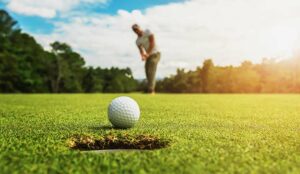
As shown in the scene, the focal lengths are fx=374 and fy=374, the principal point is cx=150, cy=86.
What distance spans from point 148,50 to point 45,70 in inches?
1440

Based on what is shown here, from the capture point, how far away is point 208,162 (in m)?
2.44

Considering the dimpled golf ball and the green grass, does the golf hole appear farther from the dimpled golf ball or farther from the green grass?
the dimpled golf ball

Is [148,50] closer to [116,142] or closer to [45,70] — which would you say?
[116,142]

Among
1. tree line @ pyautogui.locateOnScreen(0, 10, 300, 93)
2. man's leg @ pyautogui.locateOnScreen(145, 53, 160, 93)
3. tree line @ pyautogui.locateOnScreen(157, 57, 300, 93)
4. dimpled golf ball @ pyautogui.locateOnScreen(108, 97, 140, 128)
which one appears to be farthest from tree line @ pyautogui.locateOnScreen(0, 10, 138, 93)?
dimpled golf ball @ pyautogui.locateOnScreen(108, 97, 140, 128)

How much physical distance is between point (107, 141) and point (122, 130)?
40cm

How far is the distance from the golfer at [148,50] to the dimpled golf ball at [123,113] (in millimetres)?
9006

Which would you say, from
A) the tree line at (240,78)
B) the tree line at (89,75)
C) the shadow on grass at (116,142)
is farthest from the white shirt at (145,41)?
the tree line at (240,78)

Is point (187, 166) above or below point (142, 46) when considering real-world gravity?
below

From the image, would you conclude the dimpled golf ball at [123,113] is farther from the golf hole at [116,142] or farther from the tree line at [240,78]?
the tree line at [240,78]

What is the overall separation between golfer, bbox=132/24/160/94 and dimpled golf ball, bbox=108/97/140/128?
9.01 m

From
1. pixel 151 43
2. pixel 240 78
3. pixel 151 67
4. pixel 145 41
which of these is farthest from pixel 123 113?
pixel 240 78

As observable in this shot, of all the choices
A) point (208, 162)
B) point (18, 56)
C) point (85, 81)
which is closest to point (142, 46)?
point (208, 162)

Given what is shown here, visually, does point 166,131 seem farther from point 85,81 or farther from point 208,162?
point 85,81

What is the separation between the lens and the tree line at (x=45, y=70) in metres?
40.0
